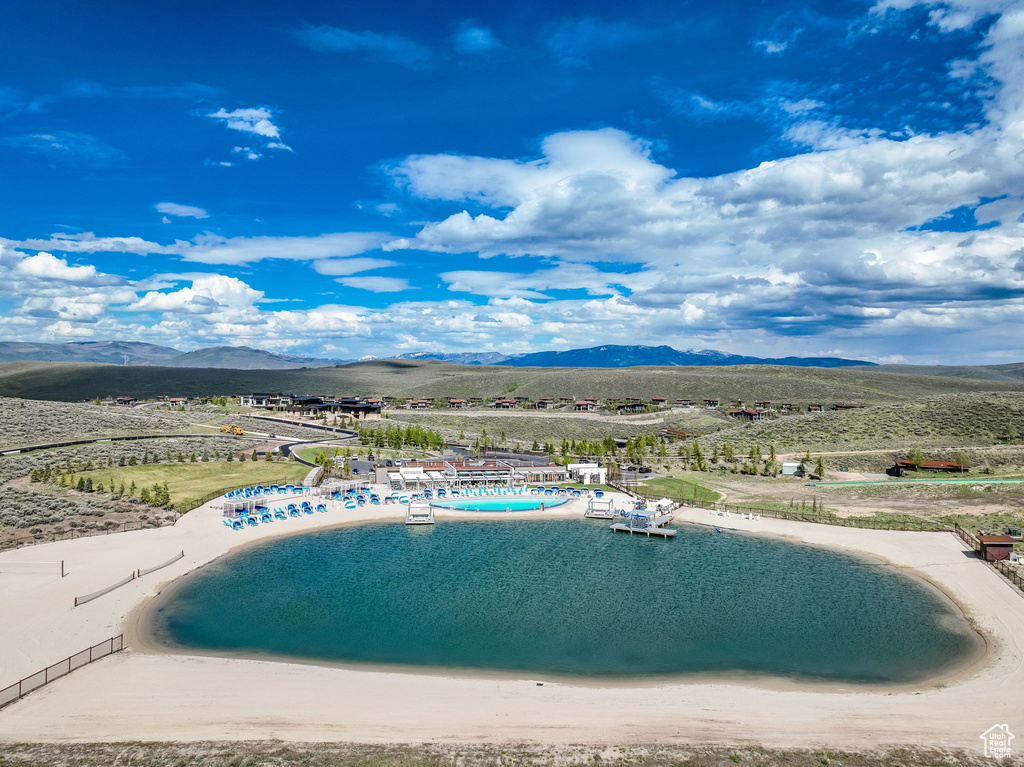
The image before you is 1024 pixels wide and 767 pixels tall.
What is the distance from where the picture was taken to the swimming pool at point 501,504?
6131cm

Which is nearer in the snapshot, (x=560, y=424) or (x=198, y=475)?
(x=198, y=475)

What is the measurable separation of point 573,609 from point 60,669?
25053mm

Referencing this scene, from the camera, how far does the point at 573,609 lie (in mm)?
34656

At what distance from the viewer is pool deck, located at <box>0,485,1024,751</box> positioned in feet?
70.2

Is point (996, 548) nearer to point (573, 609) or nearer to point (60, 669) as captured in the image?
point (573, 609)

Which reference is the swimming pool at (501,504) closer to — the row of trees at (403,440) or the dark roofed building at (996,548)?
the row of trees at (403,440)

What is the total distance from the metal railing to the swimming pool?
115 ft

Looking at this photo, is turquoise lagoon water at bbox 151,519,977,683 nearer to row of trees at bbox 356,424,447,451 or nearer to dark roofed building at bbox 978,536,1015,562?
dark roofed building at bbox 978,536,1015,562

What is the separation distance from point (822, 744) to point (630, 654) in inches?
370

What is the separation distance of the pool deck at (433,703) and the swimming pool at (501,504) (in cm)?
3338

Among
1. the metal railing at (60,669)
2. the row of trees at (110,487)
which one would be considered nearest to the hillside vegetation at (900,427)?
the row of trees at (110,487)

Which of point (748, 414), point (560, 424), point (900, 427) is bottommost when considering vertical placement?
point (560, 424)

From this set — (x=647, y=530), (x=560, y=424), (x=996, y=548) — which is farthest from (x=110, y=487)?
(x=560, y=424)

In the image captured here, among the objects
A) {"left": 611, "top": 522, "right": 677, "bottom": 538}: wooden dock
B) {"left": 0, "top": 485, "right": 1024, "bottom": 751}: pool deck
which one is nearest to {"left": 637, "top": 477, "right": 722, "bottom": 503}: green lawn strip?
{"left": 611, "top": 522, "right": 677, "bottom": 538}: wooden dock
